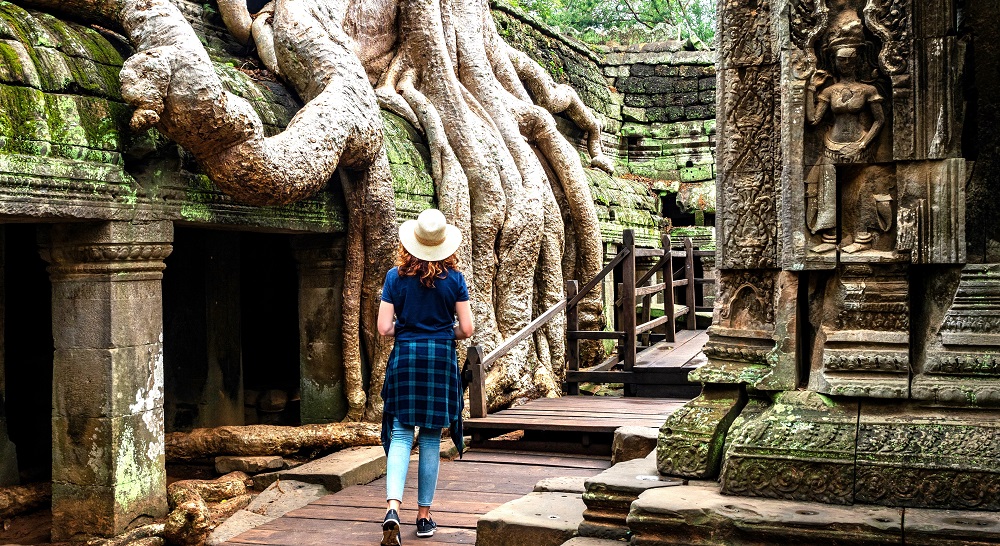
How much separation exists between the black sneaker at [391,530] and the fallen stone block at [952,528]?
Result: 2.01 meters

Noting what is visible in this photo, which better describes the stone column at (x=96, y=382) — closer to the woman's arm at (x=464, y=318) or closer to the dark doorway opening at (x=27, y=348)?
the dark doorway opening at (x=27, y=348)

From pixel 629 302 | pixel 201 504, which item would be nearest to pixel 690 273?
pixel 629 302

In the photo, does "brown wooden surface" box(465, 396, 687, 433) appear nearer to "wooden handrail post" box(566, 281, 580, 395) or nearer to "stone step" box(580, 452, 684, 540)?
"wooden handrail post" box(566, 281, 580, 395)

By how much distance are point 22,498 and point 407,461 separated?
286 cm

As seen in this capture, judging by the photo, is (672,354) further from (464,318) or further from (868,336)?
(868,336)

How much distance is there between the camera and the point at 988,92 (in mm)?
3662

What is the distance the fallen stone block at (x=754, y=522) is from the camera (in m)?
3.21

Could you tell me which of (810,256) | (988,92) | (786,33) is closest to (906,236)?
(810,256)

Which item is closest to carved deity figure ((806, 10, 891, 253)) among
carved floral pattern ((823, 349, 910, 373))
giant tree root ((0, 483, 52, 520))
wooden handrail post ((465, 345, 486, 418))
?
carved floral pattern ((823, 349, 910, 373))

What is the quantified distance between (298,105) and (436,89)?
163 cm

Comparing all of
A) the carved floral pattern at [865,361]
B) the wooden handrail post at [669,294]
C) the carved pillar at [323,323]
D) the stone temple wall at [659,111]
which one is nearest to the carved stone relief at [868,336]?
the carved floral pattern at [865,361]

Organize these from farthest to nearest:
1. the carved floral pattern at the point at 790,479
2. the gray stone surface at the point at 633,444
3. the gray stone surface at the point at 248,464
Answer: the gray stone surface at the point at 248,464 < the gray stone surface at the point at 633,444 < the carved floral pattern at the point at 790,479

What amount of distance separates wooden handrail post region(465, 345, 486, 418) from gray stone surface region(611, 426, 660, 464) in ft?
6.46

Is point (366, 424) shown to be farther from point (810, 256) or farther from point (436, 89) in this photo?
point (810, 256)
